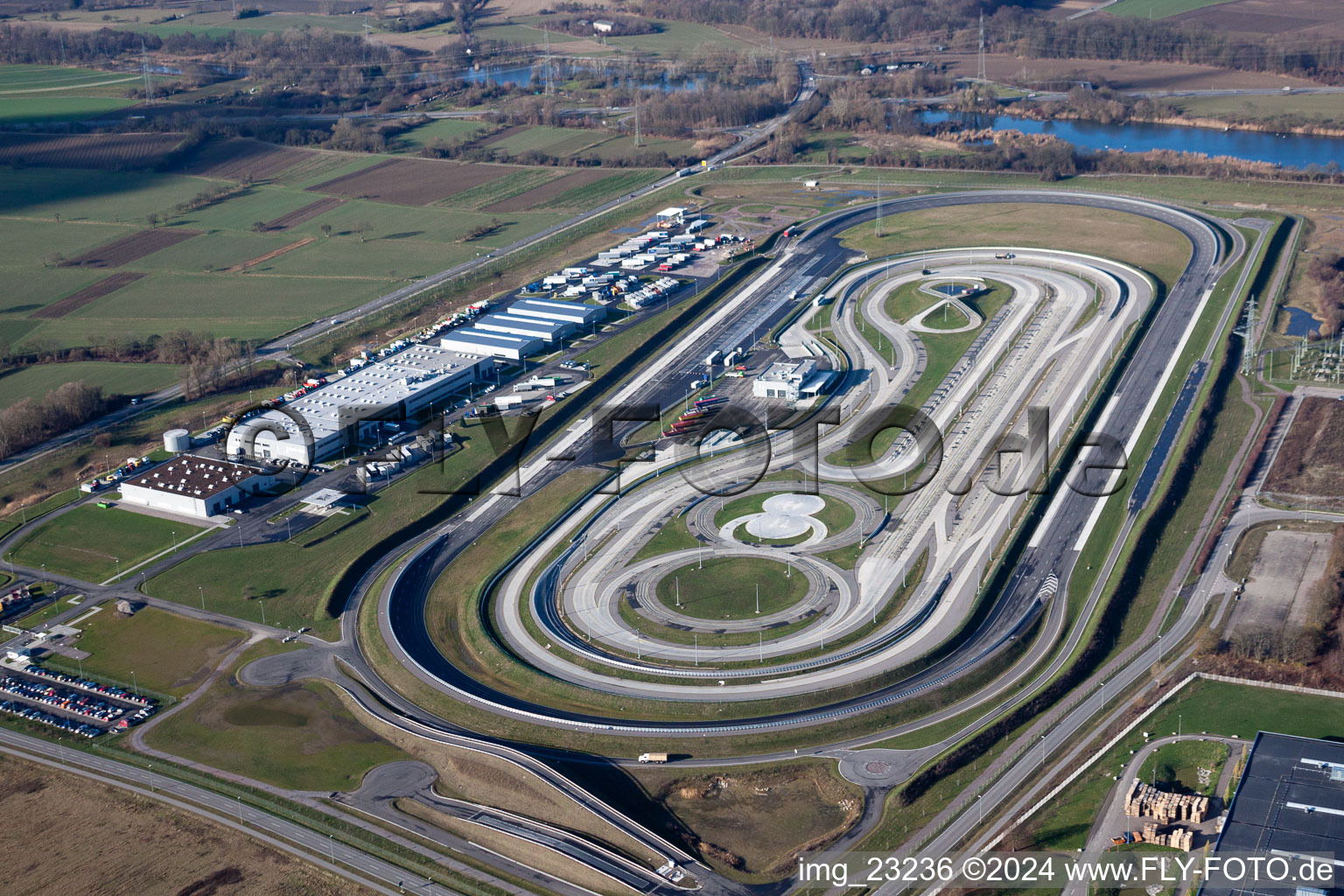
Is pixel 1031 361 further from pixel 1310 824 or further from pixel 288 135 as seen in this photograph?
pixel 288 135

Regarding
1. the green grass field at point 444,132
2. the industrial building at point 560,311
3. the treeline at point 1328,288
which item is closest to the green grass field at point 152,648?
the industrial building at point 560,311

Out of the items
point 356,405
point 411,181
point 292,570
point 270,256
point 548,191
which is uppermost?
point 411,181

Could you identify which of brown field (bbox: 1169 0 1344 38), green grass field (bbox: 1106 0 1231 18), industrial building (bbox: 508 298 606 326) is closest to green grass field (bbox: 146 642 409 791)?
industrial building (bbox: 508 298 606 326)

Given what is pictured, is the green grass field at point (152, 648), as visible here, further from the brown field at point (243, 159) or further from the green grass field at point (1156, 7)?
the green grass field at point (1156, 7)

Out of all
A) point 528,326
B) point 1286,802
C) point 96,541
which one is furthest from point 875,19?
point 1286,802

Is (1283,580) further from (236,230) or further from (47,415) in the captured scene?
(236,230)

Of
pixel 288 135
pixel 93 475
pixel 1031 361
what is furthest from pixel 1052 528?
pixel 288 135

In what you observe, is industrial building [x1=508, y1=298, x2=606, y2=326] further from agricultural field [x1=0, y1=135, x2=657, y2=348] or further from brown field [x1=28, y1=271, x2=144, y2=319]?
brown field [x1=28, y1=271, x2=144, y2=319]
